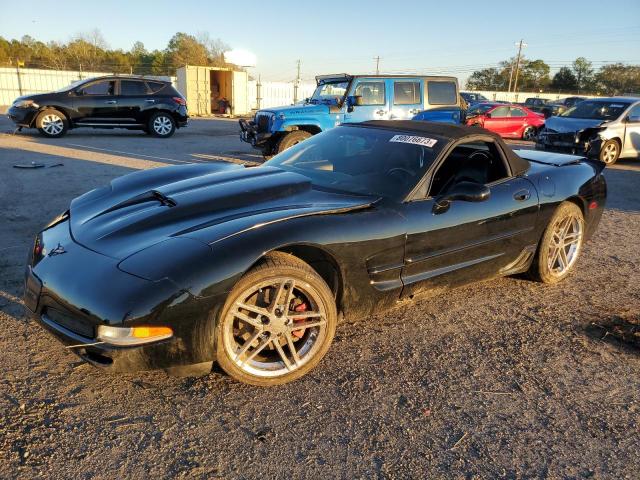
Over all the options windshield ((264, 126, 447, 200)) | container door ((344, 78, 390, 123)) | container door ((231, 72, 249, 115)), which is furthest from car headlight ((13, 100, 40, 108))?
container door ((231, 72, 249, 115))

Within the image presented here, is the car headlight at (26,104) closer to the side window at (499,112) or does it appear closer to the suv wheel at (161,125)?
the suv wheel at (161,125)

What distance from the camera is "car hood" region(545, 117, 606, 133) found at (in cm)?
1141

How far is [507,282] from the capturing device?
436cm

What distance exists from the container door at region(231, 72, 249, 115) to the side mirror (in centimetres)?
2574

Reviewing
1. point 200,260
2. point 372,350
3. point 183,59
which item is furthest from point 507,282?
point 183,59

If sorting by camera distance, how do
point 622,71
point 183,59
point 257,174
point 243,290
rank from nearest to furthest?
point 243,290, point 257,174, point 183,59, point 622,71

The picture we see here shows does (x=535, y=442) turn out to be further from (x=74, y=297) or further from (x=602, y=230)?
(x=602, y=230)

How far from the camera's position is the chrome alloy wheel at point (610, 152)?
37.8ft

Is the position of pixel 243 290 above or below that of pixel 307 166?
below

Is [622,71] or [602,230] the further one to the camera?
[622,71]

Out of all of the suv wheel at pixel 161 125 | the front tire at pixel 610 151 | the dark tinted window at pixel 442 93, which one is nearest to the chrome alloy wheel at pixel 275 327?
the dark tinted window at pixel 442 93

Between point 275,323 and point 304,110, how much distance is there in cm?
790

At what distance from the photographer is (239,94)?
27.6 metres

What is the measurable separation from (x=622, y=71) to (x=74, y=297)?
305 ft
